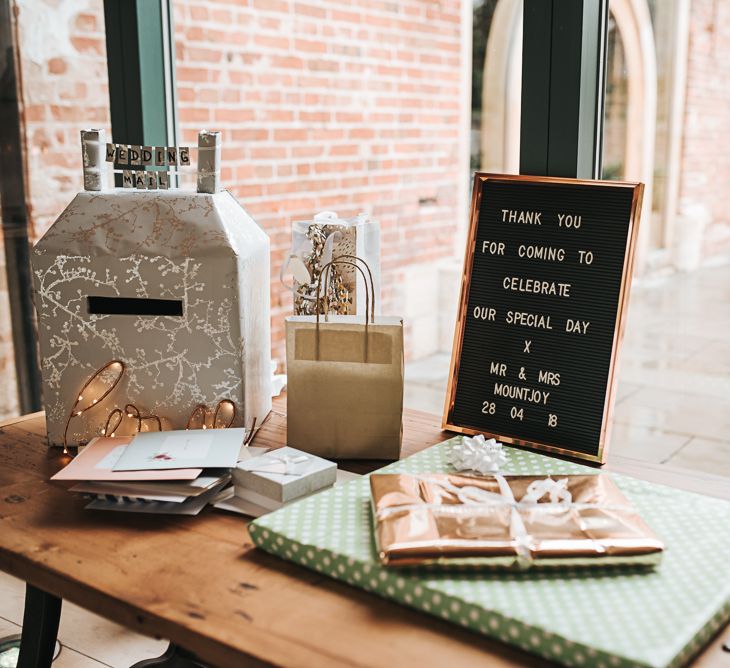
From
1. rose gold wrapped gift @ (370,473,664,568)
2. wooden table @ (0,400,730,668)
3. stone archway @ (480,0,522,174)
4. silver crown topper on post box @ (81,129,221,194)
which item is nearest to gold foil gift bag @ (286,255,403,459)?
wooden table @ (0,400,730,668)

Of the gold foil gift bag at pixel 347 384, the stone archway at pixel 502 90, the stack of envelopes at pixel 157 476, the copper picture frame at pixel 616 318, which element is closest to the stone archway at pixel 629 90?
the stone archway at pixel 502 90

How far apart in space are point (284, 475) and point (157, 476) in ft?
0.52

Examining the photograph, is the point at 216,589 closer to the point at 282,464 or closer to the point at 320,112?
the point at 282,464

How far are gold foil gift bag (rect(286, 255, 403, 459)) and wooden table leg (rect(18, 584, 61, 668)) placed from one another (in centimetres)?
52

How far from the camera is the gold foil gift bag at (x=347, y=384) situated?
3.85 ft

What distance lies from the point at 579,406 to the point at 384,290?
1473mm

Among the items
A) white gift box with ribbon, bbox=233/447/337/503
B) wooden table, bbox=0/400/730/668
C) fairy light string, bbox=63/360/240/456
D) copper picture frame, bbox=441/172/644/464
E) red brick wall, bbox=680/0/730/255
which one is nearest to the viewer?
wooden table, bbox=0/400/730/668

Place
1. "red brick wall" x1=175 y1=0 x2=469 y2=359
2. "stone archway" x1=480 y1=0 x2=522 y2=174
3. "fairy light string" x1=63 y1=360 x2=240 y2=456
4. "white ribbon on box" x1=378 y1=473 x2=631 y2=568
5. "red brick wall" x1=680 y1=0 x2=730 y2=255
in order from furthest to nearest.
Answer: "red brick wall" x1=175 y1=0 x2=469 y2=359
"stone archway" x1=480 y1=0 x2=522 y2=174
"red brick wall" x1=680 y1=0 x2=730 y2=255
"fairy light string" x1=63 y1=360 x2=240 y2=456
"white ribbon on box" x1=378 y1=473 x2=631 y2=568

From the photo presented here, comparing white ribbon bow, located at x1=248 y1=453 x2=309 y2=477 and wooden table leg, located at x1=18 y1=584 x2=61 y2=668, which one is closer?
white ribbon bow, located at x1=248 y1=453 x2=309 y2=477

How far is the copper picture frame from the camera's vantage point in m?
1.15

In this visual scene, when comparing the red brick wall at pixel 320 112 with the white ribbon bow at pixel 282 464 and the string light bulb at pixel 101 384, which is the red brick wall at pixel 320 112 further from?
the white ribbon bow at pixel 282 464

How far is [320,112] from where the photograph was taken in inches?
111

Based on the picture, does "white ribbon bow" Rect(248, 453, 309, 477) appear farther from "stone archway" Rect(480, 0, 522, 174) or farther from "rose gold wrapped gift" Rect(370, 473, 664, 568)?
"stone archway" Rect(480, 0, 522, 174)

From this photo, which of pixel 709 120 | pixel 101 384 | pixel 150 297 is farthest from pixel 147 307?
pixel 709 120
